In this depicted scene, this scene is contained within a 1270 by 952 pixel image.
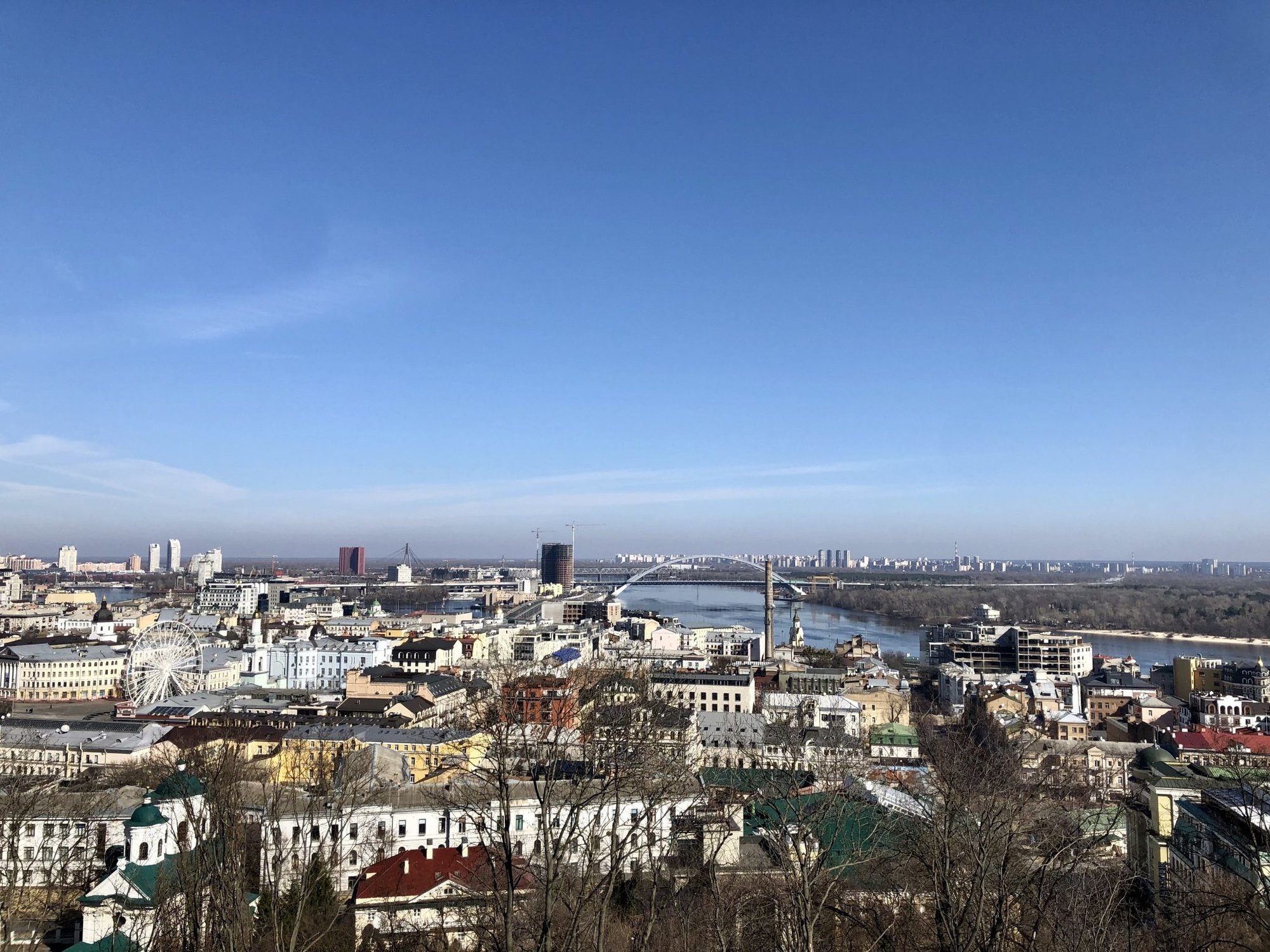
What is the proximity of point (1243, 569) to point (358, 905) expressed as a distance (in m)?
124

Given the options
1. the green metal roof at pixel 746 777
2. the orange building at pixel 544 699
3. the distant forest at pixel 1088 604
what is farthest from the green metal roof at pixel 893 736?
the distant forest at pixel 1088 604

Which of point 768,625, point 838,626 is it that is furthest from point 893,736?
point 838,626

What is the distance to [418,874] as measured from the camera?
597 cm

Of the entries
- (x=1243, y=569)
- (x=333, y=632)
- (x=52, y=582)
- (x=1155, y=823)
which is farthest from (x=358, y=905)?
(x=1243, y=569)

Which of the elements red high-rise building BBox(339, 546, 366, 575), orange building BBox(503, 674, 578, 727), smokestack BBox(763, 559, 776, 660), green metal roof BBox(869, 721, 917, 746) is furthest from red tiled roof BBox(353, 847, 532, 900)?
red high-rise building BBox(339, 546, 366, 575)

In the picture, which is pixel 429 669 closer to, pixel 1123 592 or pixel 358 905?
pixel 358 905

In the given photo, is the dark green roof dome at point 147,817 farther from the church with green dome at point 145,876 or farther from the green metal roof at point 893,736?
the green metal roof at point 893,736

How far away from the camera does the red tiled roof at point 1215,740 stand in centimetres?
1023

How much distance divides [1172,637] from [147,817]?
3202cm

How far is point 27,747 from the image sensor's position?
10117 millimetres

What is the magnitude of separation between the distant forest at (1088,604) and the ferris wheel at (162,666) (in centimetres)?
2459

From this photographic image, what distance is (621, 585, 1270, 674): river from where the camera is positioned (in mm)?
26422

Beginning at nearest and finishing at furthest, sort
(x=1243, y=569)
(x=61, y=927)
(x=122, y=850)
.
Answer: (x=61, y=927), (x=122, y=850), (x=1243, y=569)

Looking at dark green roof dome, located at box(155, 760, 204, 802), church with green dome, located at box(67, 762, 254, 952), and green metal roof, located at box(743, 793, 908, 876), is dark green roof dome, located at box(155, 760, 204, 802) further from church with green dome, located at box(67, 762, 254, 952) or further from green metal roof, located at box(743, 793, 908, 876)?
green metal roof, located at box(743, 793, 908, 876)
